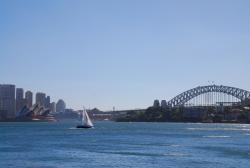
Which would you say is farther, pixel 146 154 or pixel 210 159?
pixel 146 154

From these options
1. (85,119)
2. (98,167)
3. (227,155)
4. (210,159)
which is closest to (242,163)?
(210,159)

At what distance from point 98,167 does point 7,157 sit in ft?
37.2

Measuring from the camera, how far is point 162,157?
51.7 meters

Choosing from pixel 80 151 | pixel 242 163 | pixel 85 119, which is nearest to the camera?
pixel 242 163

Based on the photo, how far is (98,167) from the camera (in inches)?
1698

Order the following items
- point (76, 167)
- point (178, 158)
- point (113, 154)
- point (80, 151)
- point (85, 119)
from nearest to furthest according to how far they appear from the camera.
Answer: point (76, 167), point (178, 158), point (113, 154), point (80, 151), point (85, 119)

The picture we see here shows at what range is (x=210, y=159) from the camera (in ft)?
165

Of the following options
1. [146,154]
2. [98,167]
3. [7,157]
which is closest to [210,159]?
[146,154]

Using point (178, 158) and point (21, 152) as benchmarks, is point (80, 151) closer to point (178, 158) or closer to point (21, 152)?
point (21, 152)

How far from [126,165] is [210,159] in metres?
9.69

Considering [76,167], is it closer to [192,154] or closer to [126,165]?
[126,165]

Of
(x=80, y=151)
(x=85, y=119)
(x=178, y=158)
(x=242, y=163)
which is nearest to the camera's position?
(x=242, y=163)

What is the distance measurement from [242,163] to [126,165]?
10.5 meters

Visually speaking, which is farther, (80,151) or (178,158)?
(80,151)
